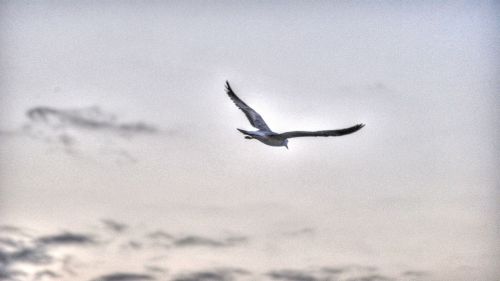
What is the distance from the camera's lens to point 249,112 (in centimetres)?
5184

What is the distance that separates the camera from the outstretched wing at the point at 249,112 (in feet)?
165

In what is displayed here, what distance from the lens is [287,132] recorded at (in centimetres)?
4238

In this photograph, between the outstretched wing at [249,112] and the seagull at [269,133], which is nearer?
the seagull at [269,133]

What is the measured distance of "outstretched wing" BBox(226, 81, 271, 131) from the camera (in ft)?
165

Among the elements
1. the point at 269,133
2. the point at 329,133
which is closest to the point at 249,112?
the point at 269,133

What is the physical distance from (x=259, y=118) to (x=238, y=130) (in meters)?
9.38

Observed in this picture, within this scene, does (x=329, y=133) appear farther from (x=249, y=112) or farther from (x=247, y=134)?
(x=249, y=112)

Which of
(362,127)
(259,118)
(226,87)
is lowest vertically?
(362,127)

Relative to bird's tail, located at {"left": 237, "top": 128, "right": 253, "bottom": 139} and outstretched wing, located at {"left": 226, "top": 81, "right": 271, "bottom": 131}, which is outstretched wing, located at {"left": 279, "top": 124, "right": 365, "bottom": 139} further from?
outstretched wing, located at {"left": 226, "top": 81, "right": 271, "bottom": 131}

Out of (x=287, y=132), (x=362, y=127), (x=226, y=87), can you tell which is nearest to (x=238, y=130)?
(x=287, y=132)

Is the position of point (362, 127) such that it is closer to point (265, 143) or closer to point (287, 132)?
point (287, 132)

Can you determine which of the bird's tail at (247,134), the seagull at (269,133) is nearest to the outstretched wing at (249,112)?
the seagull at (269,133)

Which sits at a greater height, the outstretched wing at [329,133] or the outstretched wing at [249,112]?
the outstretched wing at [249,112]

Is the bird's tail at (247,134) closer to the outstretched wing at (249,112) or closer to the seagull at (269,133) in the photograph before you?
the seagull at (269,133)
